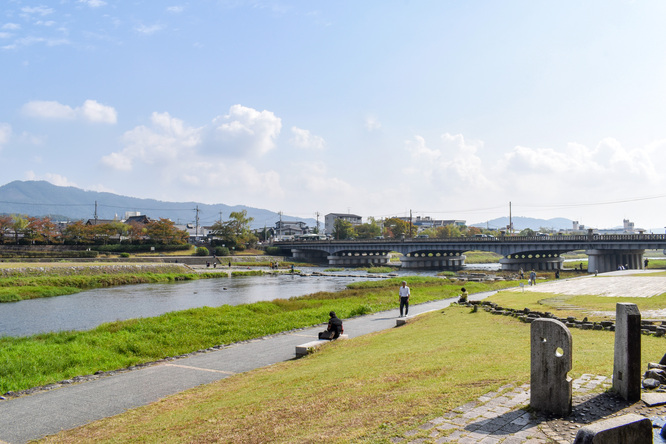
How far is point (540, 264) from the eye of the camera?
87.1 meters

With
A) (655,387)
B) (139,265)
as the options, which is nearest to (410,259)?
(139,265)

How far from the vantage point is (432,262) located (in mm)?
104625

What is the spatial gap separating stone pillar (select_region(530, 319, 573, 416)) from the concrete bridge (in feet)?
241

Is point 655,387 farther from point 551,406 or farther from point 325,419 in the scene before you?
point 325,419

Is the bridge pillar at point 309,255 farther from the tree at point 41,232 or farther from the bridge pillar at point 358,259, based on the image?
the tree at point 41,232

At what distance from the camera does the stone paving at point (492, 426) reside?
5.65 metres

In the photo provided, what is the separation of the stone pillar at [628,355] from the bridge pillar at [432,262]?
91996 millimetres

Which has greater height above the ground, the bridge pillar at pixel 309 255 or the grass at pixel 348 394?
the grass at pixel 348 394

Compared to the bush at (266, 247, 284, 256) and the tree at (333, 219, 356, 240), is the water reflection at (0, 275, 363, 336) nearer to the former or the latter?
the bush at (266, 247, 284, 256)

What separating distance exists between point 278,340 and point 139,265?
181 ft

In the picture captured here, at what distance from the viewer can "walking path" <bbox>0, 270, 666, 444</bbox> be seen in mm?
5895

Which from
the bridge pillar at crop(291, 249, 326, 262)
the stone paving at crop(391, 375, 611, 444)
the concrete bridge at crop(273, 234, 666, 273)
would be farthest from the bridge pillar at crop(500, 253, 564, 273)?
the stone paving at crop(391, 375, 611, 444)

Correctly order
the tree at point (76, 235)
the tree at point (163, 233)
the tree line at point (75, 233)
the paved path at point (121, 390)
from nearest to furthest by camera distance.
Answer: the paved path at point (121, 390) < the tree line at point (75, 233) < the tree at point (76, 235) < the tree at point (163, 233)

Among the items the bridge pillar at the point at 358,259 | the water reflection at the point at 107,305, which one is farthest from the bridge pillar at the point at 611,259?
the bridge pillar at the point at 358,259
